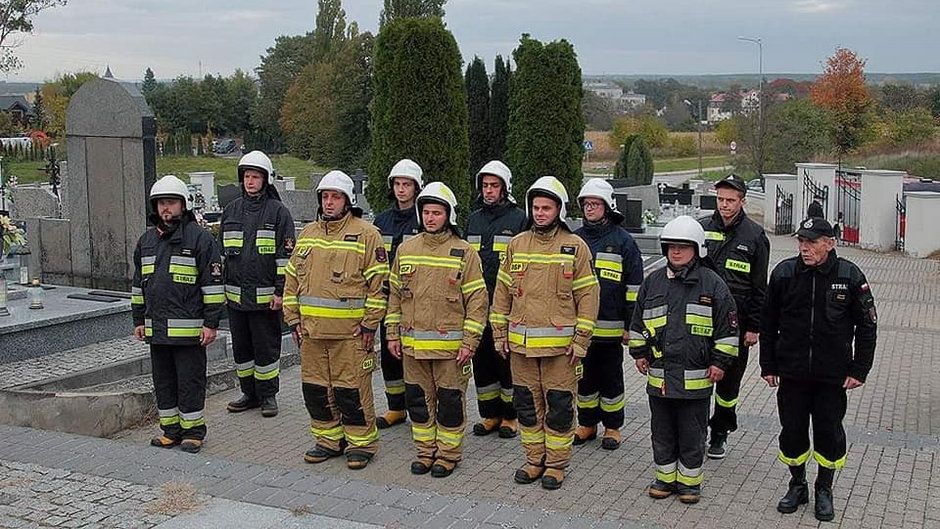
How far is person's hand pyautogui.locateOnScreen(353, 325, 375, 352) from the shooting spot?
6770mm

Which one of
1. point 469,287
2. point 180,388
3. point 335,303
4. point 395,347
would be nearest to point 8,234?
point 180,388

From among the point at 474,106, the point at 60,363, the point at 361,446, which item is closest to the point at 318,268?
the point at 361,446

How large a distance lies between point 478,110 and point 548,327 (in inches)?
587

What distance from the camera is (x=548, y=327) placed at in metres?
6.38

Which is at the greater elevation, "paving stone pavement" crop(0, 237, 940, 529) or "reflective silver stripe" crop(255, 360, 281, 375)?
"reflective silver stripe" crop(255, 360, 281, 375)

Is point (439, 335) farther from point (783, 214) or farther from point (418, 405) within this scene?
point (783, 214)

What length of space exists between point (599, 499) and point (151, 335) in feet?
10.8

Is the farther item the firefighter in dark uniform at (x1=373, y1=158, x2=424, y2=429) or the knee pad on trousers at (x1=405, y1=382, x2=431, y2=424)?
the firefighter in dark uniform at (x1=373, y1=158, x2=424, y2=429)

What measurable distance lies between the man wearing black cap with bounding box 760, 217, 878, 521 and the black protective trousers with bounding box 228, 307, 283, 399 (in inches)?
154

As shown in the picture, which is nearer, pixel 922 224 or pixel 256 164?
pixel 256 164

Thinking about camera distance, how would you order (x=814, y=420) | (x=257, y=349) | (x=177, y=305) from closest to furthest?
(x=814, y=420) → (x=177, y=305) → (x=257, y=349)

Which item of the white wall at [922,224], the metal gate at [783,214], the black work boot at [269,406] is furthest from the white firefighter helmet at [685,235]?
the metal gate at [783,214]

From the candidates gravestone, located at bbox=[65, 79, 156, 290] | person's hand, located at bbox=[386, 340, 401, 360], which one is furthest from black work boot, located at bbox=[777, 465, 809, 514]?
gravestone, located at bbox=[65, 79, 156, 290]

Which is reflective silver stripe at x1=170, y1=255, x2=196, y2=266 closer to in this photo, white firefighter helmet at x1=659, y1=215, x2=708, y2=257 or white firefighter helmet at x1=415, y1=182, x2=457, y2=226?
white firefighter helmet at x1=415, y1=182, x2=457, y2=226
